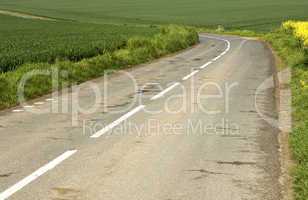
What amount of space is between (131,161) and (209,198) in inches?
87.1

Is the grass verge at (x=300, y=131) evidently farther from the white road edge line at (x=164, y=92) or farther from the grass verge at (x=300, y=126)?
the white road edge line at (x=164, y=92)

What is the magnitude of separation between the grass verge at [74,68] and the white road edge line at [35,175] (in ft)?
20.2

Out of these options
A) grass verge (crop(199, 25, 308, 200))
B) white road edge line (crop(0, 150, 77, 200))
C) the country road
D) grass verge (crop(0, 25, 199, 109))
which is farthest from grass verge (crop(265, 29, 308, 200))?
grass verge (crop(0, 25, 199, 109))

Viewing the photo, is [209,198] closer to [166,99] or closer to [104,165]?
[104,165]

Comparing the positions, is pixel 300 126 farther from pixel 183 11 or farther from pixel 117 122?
pixel 183 11

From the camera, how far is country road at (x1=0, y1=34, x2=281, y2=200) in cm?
772

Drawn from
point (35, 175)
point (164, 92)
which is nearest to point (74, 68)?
point (164, 92)

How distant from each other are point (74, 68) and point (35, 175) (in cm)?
1430

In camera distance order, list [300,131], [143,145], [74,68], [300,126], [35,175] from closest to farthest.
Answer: [35,175]
[143,145]
[300,131]
[300,126]
[74,68]

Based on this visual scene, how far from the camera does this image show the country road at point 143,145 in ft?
25.3

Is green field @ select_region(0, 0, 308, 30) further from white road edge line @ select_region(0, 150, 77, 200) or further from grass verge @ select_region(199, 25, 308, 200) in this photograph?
white road edge line @ select_region(0, 150, 77, 200)

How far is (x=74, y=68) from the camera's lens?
72.9 ft

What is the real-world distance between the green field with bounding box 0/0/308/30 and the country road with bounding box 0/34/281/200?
6164 cm

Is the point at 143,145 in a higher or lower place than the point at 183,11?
lower
